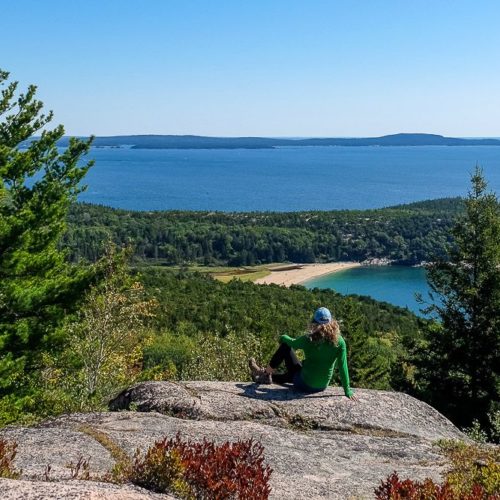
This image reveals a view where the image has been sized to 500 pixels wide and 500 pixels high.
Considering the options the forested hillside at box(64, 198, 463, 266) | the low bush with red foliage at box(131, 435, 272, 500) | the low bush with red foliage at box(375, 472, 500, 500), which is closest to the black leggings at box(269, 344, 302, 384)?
the low bush with red foliage at box(131, 435, 272, 500)

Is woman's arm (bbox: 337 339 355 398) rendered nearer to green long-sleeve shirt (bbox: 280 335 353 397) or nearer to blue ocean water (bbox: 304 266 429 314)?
green long-sleeve shirt (bbox: 280 335 353 397)

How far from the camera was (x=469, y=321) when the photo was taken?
19.3 metres

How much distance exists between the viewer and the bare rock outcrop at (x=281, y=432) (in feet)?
19.9

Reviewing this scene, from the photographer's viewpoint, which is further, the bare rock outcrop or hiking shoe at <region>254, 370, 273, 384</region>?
hiking shoe at <region>254, 370, 273, 384</region>

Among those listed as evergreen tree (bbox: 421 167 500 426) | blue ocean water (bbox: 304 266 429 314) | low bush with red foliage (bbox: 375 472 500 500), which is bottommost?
blue ocean water (bbox: 304 266 429 314)

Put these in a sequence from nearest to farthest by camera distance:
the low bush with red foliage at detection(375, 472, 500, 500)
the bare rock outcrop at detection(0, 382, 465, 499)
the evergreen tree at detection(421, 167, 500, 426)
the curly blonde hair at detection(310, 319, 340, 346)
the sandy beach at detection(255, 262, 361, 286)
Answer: the low bush with red foliage at detection(375, 472, 500, 500) < the bare rock outcrop at detection(0, 382, 465, 499) < the curly blonde hair at detection(310, 319, 340, 346) < the evergreen tree at detection(421, 167, 500, 426) < the sandy beach at detection(255, 262, 361, 286)

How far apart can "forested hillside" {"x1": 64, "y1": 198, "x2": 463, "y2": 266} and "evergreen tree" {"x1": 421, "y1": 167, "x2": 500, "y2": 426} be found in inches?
4771

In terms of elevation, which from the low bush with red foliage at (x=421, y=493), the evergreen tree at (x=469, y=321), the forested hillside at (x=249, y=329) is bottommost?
the forested hillside at (x=249, y=329)

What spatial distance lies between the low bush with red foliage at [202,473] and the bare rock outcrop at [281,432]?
619 mm

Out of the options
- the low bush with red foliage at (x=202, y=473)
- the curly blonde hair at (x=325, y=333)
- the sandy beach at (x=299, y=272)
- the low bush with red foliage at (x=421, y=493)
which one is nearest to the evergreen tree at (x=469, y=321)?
the curly blonde hair at (x=325, y=333)

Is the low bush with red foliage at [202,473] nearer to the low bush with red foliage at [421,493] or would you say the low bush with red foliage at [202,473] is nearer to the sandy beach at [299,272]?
the low bush with red foliage at [421,493]

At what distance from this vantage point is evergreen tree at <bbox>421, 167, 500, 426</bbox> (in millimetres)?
18547

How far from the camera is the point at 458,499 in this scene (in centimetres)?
429

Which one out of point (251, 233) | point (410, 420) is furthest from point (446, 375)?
point (251, 233)
